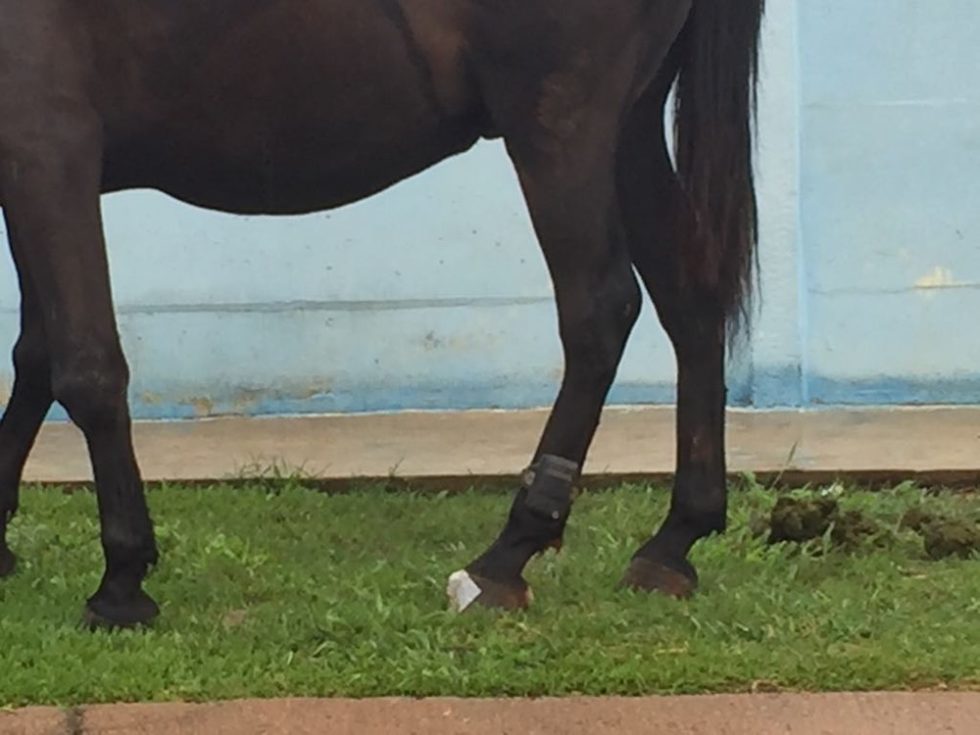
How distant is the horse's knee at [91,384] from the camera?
8.24 feet

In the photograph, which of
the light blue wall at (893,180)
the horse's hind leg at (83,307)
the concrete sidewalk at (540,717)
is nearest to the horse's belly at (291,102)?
the horse's hind leg at (83,307)

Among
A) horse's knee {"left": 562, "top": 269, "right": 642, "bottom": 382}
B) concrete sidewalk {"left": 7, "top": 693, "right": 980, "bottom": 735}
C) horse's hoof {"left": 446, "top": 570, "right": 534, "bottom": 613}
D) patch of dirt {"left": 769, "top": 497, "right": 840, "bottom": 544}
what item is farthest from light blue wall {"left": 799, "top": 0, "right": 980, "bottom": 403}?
concrete sidewalk {"left": 7, "top": 693, "right": 980, "bottom": 735}

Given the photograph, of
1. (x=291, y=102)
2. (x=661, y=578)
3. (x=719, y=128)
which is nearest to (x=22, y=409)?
(x=291, y=102)

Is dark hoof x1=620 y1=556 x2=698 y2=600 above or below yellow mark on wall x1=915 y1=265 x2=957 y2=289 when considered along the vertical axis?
above

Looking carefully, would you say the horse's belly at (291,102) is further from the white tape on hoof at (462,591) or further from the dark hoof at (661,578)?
the dark hoof at (661,578)

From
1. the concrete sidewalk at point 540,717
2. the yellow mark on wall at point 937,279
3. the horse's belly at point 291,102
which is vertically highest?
the horse's belly at point 291,102

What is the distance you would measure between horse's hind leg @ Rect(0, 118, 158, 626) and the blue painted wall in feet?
8.38

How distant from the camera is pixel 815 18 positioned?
5.06m

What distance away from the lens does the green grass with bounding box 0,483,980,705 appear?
2.30 metres

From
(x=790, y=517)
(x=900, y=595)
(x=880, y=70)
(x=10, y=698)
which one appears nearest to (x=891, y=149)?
(x=880, y=70)

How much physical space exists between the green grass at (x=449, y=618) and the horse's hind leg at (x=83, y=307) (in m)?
0.14

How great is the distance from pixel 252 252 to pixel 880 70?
2284 millimetres

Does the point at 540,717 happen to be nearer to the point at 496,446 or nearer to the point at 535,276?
Result: the point at 496,446

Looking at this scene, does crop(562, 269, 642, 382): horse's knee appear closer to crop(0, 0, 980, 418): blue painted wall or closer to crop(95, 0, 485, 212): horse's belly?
crop(95, 0, 485, 212): horse's belly
